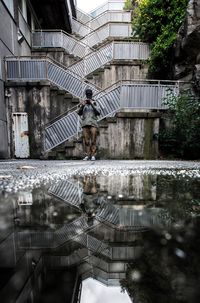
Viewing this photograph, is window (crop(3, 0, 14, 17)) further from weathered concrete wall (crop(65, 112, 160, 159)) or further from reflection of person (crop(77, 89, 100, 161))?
weathered concrete wall (crop(65, 112, 160, 159))

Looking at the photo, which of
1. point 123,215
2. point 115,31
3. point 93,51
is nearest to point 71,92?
point 93,51

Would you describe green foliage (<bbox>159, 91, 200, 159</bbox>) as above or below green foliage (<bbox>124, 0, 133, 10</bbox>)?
below

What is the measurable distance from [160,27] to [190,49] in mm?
3894

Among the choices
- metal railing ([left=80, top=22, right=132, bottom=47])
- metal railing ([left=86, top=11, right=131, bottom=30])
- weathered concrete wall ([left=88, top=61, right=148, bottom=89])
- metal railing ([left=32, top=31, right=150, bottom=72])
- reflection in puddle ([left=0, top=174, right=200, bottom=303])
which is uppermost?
metal railing ([left=86, top=11, right=131, bottom=30])

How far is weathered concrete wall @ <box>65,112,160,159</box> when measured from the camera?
10.2 metres

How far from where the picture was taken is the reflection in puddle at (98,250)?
34.3 inches

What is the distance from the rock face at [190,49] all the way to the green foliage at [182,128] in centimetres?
152

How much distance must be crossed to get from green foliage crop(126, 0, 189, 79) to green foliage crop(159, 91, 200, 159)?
4.08m

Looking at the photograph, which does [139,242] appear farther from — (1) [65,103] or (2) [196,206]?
(1) [65,103]

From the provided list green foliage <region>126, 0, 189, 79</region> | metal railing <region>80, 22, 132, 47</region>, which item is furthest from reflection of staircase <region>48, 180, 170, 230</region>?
metal railing <region>80, 22, 132, 47</region>

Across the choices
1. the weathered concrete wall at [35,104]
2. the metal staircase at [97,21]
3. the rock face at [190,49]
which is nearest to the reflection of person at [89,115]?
the weathered concrete wall at [35,104]

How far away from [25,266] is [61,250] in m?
0.22

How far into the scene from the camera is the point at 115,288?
0.91 metres

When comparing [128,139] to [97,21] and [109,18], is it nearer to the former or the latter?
[97,21]
